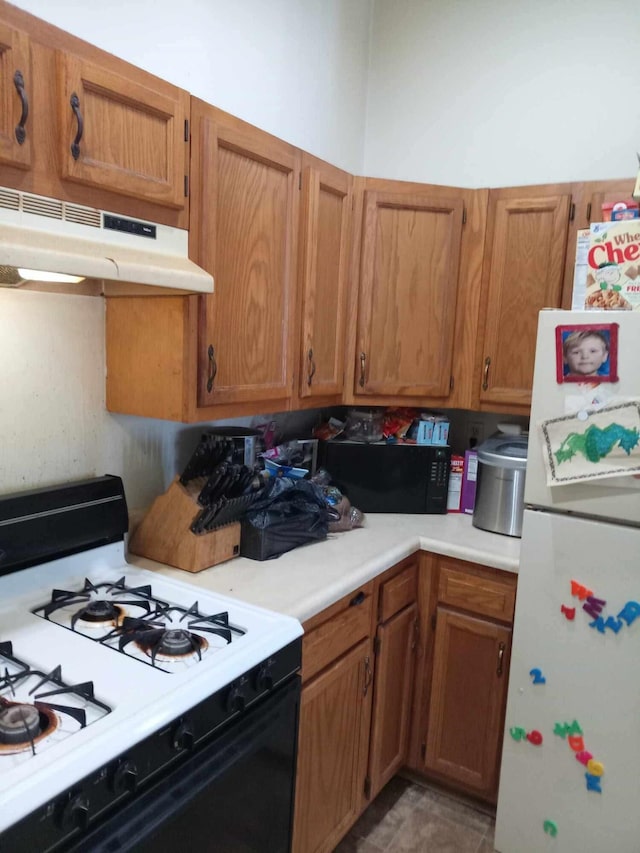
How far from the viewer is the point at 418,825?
2.00 m

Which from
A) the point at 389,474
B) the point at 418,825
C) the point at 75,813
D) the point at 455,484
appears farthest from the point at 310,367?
the point at 418,825

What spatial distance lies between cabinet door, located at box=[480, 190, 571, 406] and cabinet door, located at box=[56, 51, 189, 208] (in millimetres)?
1182

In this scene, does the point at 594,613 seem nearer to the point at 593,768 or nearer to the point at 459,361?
the point at 593,768

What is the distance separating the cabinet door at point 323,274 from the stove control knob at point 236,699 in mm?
957

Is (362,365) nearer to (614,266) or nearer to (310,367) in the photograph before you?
(310,367)

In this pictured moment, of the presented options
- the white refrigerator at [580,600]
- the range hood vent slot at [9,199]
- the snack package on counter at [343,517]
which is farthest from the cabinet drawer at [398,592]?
the range hood vent slot at [9,199]

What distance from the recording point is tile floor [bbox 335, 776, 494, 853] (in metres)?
1.91

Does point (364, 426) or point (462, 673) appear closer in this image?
point (462, 673)

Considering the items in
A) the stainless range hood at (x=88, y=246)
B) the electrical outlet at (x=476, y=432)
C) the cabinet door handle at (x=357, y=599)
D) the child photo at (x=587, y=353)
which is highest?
the stainless range hood at (x=88, y=246)

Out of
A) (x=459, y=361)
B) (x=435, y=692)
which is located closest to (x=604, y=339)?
(x=459, y=361)

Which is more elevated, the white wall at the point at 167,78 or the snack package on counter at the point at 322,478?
the white wall at the point at 167,78

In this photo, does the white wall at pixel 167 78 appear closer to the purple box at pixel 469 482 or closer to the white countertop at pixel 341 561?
the white countertop at pixel 341 561

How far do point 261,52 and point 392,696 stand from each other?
2124mm

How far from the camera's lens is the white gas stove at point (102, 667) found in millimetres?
883
